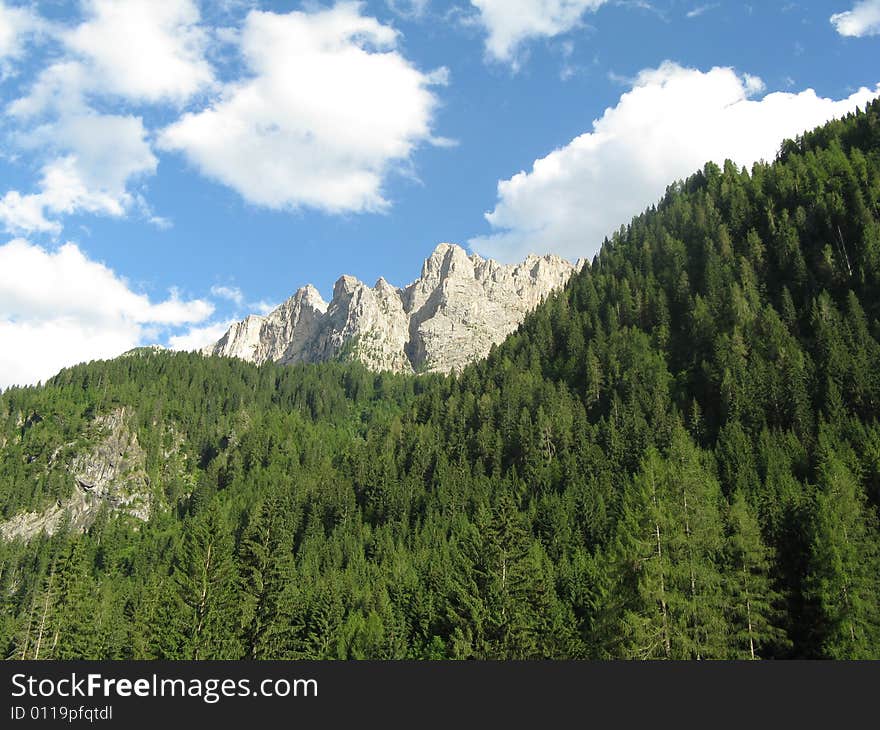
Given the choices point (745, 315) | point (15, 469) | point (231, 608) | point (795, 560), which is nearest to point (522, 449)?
point (745, 315)

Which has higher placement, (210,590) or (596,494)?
(596,494)

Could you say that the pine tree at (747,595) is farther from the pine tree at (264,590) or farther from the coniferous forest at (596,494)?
the pine tree at (264,590)

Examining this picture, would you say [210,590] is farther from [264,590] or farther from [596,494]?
[596,494]

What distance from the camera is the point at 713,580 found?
109 feet

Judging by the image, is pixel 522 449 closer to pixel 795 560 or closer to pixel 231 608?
pixel 795 560

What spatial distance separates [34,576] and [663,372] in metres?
148

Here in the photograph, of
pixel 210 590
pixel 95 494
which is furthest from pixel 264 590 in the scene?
pixel 95 494

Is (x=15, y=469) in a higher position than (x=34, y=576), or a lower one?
higher

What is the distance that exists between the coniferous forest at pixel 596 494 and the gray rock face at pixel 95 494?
3.07 m

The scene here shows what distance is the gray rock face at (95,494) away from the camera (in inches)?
6939

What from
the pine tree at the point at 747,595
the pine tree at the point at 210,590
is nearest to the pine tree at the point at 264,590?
the pine tree at the point at 210,590

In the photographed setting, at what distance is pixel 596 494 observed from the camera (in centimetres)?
9462

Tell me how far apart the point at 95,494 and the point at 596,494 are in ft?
528

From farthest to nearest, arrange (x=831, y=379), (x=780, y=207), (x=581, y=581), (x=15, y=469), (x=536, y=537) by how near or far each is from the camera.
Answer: (x=15, y=469) < (x=780, y=207) < (x=831, y=379) < (x=536, y=537) < (x=581, y=581)
